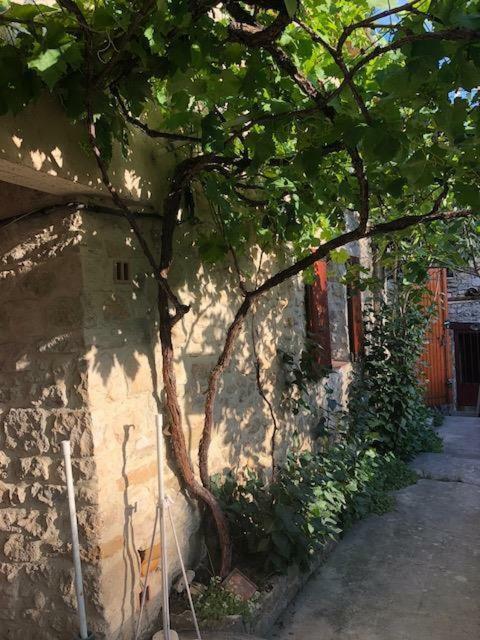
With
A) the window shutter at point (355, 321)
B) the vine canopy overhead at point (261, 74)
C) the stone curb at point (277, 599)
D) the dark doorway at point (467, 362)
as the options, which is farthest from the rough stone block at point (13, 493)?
the dark doorway at point (467, 362)

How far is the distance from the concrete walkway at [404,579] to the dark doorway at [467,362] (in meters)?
6.22

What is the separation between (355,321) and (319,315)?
1.40 m

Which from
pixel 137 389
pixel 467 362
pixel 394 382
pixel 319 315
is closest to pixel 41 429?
pixel 137 389

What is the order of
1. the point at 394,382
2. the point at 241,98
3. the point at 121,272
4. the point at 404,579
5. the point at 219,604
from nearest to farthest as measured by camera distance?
the point at 241,98 < the point at 121,272 < the point at 219,604 < the point at 404,579 < the point at 394,382

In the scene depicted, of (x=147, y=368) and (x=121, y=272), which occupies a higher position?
(x=121, y=272)

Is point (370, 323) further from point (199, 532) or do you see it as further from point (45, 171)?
point (45, 171)

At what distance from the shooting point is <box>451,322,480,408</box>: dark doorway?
1079 cm

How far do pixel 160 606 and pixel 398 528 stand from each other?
2.38m

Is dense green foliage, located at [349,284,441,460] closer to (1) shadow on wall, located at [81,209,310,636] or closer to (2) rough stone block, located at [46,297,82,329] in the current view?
(1) shadow on wall, located at [81,209,310,636]

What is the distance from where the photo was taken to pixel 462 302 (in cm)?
1078

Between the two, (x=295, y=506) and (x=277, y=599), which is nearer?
(x=277, y=599)

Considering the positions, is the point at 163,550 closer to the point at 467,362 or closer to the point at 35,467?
the point at 35,467

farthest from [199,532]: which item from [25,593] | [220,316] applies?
[220,316]

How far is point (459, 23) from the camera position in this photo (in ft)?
4.41
